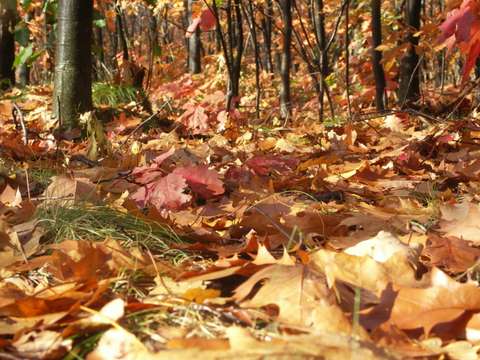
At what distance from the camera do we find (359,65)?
9.48m

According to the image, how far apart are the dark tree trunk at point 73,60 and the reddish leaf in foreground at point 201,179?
212cm

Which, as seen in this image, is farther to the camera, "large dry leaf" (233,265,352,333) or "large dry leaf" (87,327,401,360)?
"large dry leaf" (233,265,352,333)

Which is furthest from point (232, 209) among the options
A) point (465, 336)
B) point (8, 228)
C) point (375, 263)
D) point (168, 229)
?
point (465, 336)

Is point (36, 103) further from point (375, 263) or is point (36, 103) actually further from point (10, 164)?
point (375, 263)

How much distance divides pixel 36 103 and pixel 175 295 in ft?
16.0

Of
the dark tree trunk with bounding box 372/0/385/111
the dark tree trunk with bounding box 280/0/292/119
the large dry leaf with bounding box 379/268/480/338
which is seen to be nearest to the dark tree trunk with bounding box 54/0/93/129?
the dark tree trunk with bounding box 280/0/292/119

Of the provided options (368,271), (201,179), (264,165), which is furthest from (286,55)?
(368,271)

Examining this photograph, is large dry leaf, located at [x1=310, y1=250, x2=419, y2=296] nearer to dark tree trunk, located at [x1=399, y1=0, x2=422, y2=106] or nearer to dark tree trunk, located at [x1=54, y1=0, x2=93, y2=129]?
dark tree trunk, located at [x1=54, y1=0, x2=93, y2=129]

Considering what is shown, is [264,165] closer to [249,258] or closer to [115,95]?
[249,258]

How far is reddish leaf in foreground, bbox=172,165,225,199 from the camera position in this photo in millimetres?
1889

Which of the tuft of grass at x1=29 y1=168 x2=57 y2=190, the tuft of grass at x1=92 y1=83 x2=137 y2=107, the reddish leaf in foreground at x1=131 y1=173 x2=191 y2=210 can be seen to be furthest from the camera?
the tuft of grass at x1=92 y1=83 x2=137 y2=107

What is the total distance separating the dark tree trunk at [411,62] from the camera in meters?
5.16

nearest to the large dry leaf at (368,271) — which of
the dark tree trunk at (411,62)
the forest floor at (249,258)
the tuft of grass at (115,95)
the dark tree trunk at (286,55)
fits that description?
the forest floor at (249,258)

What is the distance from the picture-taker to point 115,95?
5.32 meters
